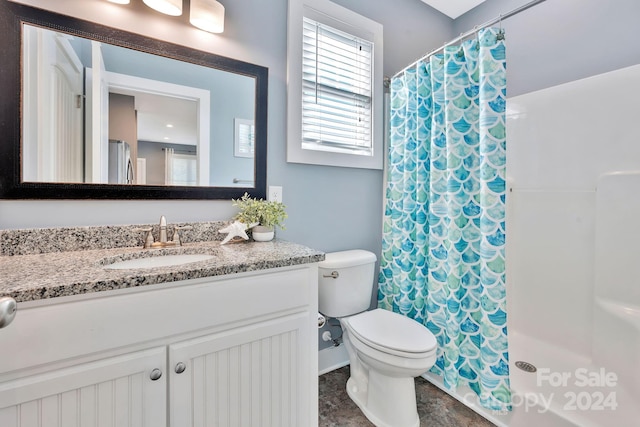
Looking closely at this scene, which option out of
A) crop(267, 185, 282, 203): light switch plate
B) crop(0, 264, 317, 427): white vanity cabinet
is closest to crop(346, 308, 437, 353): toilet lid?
crop(0, 264, 317, 427): white vanity cabinet

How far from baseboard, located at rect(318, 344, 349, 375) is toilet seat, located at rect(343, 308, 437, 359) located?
1.44 ft

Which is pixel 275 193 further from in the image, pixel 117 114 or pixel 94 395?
pixel 94 395

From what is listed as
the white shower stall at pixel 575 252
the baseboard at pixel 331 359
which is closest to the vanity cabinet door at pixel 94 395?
the baseboard at pixel 331 359

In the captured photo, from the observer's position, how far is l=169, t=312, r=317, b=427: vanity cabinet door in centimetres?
87

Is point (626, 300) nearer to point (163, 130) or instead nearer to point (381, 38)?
point (381, 38)

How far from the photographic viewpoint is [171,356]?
2.77 ft

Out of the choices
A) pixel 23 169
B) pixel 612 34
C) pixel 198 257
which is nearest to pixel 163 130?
pixel 23 169

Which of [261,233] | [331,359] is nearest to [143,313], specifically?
[261,233]

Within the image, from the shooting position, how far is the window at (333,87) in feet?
5.39

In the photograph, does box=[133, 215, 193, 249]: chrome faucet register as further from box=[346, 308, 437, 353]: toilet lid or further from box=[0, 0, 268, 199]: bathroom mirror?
box=[346, 308, 437, 353]: toilet lid

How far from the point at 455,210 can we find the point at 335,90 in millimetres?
1039

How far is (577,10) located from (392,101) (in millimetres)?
1176

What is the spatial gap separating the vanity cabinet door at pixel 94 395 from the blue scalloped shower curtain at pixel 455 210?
1.36 m

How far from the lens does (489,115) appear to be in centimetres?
131
